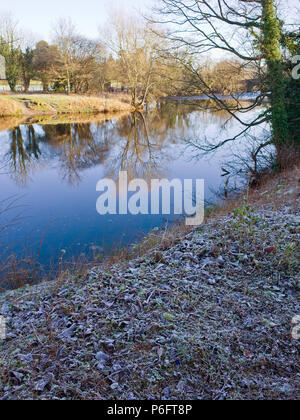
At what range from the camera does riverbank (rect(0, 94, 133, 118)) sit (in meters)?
28.6

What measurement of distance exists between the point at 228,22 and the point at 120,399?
39.8 ft

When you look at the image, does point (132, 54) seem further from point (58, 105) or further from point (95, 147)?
point (95, 147)

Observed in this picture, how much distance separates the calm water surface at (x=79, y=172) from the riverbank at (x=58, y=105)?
5.63 meters

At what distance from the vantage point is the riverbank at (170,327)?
2.66 m

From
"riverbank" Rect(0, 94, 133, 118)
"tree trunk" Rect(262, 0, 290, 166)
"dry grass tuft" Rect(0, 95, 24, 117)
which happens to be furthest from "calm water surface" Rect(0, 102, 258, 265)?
"riverbank" Rect(0, 94, 133, 118)

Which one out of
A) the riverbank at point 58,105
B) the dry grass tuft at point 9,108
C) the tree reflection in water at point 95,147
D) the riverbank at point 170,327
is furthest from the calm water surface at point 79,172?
the riverbank at point 58,105

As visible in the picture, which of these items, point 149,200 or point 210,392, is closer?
point 210,392

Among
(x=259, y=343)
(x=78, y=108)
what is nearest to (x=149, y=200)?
(x=259, y=343)

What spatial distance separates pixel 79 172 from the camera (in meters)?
12.8

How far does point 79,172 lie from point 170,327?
1034cm

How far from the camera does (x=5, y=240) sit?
682cm

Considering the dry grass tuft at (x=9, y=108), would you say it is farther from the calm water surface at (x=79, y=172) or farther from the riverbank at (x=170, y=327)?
the riverbank at (x=170, y=327)

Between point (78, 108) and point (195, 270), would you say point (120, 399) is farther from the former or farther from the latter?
point (78, 108)

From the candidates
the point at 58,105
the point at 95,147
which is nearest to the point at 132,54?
the point at 58,105
